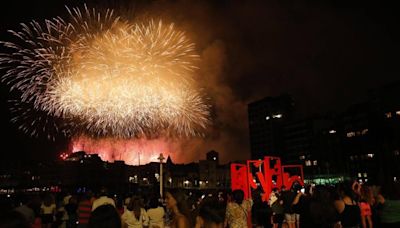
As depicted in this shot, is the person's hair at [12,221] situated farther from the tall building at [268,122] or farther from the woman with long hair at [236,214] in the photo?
the tall building at [268,122]

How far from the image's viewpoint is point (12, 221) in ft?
7.66

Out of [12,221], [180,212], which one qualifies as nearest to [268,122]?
[180,212]

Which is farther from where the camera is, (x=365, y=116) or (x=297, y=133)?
(x=297, y=133)

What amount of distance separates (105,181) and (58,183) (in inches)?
519

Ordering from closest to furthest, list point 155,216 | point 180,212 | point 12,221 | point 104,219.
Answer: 1. point 12,221
2. point 104,219
3. point 180,212
4. point 155,216

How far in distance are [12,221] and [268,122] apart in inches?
4655

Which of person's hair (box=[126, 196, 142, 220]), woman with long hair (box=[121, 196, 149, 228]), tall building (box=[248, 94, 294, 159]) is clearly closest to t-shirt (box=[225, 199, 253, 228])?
woman with long hair (box=[121, 196, 149, 228])

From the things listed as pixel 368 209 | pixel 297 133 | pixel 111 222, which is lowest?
pixel 368 209

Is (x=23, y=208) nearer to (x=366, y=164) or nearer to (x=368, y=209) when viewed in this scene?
(x=368, y=209)

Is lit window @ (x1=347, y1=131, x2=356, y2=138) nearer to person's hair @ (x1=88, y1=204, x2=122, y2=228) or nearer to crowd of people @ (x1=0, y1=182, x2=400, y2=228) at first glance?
crowd of people @ (x1=0, y1=182, x2=400, y2=228)

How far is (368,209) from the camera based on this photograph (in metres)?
10.5

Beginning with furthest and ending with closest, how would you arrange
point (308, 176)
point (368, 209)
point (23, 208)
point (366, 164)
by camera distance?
point (308, 176), point (366, 164), point (368, 209), point (23, 208)

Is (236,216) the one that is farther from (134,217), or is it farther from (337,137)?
(337,137)

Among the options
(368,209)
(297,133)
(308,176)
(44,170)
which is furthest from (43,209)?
(44,170)
